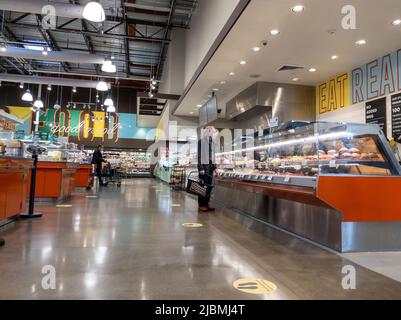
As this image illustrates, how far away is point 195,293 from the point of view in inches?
79.3

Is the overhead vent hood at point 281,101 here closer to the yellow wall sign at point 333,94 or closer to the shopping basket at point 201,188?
the yellow wall sign at point 333,94

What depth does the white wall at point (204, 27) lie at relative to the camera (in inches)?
248

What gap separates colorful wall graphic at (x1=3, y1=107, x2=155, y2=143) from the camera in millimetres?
21516

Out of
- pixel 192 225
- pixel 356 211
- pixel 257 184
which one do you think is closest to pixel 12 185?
pixel 192 225

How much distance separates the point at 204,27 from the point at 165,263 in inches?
298

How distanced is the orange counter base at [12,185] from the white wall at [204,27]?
14.9ft

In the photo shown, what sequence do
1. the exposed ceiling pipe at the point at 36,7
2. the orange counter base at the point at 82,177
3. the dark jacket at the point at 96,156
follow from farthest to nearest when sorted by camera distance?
the dark jacket at the point at 96,156
the orange counter base at the point at 82,177
the exposed ceiling pipe at the point at 36,7

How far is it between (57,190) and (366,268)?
261 inches

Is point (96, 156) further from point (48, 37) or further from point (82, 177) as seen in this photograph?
point (48, 37)

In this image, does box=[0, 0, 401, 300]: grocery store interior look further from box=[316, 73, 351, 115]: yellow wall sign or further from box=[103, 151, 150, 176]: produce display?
box=[103, 151, 150, 176]: produce display

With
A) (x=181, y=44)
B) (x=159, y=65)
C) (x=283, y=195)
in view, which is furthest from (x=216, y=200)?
(x=159, y=65)

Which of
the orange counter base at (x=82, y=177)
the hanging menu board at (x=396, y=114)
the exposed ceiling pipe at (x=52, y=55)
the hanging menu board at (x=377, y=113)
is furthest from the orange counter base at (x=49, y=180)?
the hanging menu board at (x=396, y=114)

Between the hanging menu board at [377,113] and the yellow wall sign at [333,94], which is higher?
the yellow wall sign at [333,94]

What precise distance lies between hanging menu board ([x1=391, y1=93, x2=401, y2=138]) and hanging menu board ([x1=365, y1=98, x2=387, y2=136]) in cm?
18
